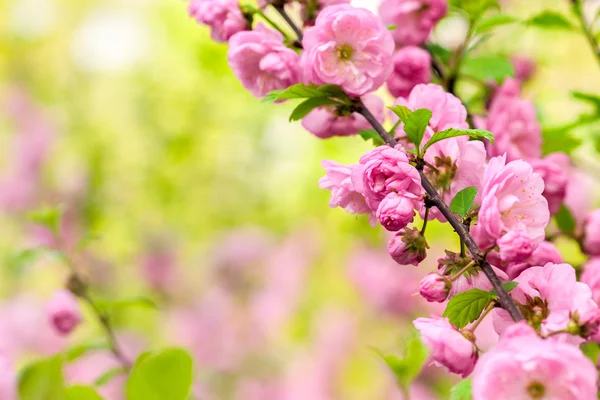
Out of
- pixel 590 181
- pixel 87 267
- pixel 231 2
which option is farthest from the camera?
pixel 87 267

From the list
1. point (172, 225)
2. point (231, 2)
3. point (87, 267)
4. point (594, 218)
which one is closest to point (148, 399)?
point (231, 2)

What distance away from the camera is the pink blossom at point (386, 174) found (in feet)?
1.57

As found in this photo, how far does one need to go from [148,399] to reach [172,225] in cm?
208

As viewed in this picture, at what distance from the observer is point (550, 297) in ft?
1.55

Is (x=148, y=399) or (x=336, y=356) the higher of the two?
(x=148, y=399)

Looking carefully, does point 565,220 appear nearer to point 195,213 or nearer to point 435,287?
point 435,287

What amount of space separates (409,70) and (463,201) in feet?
0.74

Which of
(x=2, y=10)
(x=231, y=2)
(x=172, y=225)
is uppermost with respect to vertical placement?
(x=231, y=2)

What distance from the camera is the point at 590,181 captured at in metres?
1.64

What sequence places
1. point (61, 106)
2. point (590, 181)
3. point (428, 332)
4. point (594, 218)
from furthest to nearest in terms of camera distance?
point (61, 106), point (590, 181), point (594, 218), point (428, 332)

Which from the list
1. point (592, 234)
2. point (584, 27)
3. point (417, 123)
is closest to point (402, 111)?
point (417, 123)

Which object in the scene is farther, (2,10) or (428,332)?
(2,10)

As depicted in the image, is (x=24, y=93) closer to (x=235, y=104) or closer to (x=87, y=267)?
(x=235, y=104)

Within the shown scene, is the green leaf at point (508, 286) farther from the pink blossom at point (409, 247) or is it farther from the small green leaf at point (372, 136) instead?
the small green leaf at point (372, 136)
